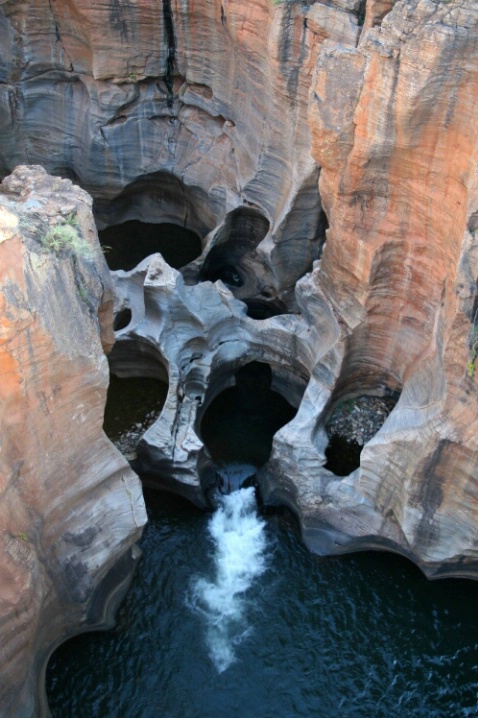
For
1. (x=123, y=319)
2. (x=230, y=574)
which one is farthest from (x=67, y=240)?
(x=123, y=319)

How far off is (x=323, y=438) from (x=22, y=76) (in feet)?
41.4

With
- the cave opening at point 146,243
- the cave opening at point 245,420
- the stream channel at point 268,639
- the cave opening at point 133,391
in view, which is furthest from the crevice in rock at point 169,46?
the stream channel at point 268,639

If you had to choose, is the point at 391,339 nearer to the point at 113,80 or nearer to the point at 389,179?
the point at 389,179

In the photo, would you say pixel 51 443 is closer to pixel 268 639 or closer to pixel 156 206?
pixel 268 639

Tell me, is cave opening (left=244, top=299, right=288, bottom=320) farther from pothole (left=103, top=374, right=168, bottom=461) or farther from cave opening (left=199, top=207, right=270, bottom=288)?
pothole (left=103, top=374, right=168, bottom=461)

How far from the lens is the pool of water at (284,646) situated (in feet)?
36.0

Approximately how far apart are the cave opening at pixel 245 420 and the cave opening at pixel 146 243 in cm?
444

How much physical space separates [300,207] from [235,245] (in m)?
3.51

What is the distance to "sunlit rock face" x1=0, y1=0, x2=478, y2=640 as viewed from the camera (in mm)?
10516

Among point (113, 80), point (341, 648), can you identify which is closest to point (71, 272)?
point (341, 648)

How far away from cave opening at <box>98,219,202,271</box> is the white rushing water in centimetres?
783

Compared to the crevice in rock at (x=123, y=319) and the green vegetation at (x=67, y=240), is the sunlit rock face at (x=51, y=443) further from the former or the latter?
the crevice in rock at (x=123, y=319)

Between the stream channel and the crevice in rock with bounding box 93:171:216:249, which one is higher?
the crevice in rock with bounding box 93:171:216:249

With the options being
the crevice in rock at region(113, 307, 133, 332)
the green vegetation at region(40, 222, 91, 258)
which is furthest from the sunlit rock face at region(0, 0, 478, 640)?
the green vegetation at region(40, 222, 91, 258)
